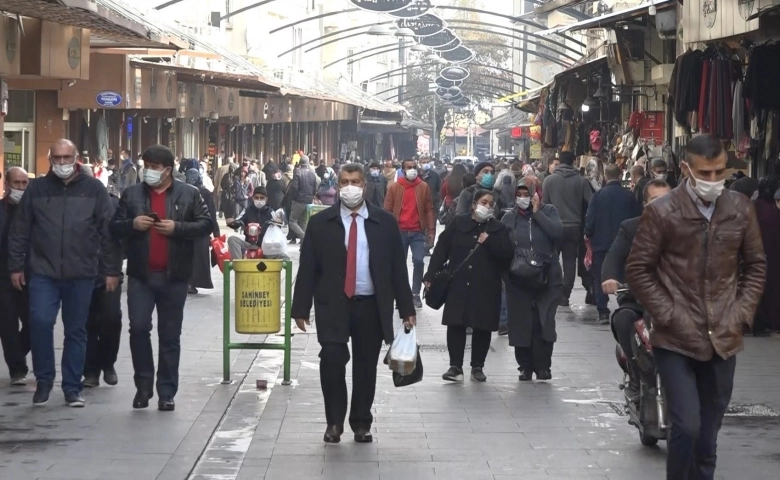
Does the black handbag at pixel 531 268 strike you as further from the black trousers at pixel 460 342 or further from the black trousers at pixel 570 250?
the black trousers at pixel 570 250

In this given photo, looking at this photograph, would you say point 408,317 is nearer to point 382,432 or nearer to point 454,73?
point 382,432

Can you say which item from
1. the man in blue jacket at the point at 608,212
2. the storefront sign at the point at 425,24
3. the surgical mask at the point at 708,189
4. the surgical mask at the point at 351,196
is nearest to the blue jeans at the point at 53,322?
the surgical mask at the point at 351,196

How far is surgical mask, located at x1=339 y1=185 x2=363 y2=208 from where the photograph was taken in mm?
8766

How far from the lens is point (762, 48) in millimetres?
14047

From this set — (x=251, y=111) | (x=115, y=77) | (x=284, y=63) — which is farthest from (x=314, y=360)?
(x=284, y=63)

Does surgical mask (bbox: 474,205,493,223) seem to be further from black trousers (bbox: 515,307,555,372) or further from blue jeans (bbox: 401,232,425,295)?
blue jeans (bbox: 401,232,425,295)

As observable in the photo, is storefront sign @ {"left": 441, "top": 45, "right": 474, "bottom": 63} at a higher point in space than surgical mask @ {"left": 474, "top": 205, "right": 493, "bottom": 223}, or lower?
higher

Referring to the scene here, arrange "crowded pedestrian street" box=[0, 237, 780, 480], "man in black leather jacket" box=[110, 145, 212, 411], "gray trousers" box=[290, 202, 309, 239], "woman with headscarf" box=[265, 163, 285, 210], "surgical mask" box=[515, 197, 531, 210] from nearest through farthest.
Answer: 1. "crowded pedestrian street" box=[0, 237, 780, 480]
2. "man in black leather jacket" box=[110, 145, 212, 411]
3. "surgical mask" box=[515, 197, 531, 210]
4. "gray trousers" box=[290, 202, 309, 239]
5. "woman with headscarf" box=[265, 163, 285, 210]

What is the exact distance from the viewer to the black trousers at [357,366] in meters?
8.74

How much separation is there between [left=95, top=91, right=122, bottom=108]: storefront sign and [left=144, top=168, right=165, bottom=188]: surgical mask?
45.8 feet

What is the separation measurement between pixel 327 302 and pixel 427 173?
2340 cm

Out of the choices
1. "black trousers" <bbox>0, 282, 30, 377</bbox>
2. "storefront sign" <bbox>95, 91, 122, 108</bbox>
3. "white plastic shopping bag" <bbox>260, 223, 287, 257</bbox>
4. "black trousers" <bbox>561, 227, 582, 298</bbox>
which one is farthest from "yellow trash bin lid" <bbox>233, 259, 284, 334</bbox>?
"storefront sign" <bbox>95, 91, 122, 108</bbox>

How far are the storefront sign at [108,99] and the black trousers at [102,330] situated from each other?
512 inches

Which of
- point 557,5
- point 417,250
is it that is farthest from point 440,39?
point 417,250
